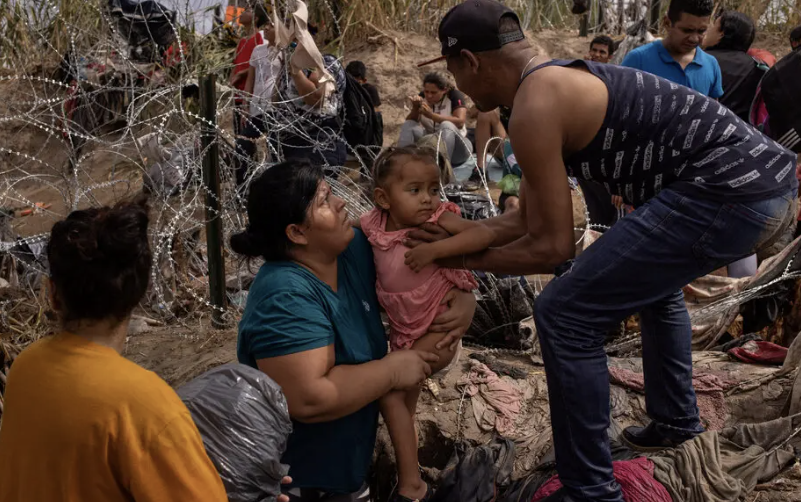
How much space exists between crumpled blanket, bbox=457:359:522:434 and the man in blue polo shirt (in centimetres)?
239

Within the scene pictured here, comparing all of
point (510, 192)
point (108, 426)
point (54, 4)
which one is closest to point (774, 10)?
point (510, 192)

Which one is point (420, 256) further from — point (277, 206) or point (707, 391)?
point (707, 391)

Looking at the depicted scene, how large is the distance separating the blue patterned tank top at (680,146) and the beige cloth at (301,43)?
365 cm

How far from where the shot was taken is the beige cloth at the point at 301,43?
5.98 metres

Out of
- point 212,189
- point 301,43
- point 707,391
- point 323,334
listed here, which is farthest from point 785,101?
point 323,334

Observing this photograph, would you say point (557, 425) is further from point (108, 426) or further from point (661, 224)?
point (108, 426)

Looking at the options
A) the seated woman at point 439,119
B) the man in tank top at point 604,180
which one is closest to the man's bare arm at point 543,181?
the man in tank top at point 604,180

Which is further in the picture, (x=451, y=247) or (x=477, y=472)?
(x=477, y=472)

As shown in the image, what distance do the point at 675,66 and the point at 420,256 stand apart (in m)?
3.14

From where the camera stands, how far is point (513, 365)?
13.9ft

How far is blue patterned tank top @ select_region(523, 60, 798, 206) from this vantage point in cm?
260

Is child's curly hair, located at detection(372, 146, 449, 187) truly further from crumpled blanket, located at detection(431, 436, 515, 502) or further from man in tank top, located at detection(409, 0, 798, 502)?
crumpled blanket, located at detection(431, 436, 515, 502)

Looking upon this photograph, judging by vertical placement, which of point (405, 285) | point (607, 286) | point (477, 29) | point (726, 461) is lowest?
point (726, 461)

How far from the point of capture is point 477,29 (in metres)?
2.66
